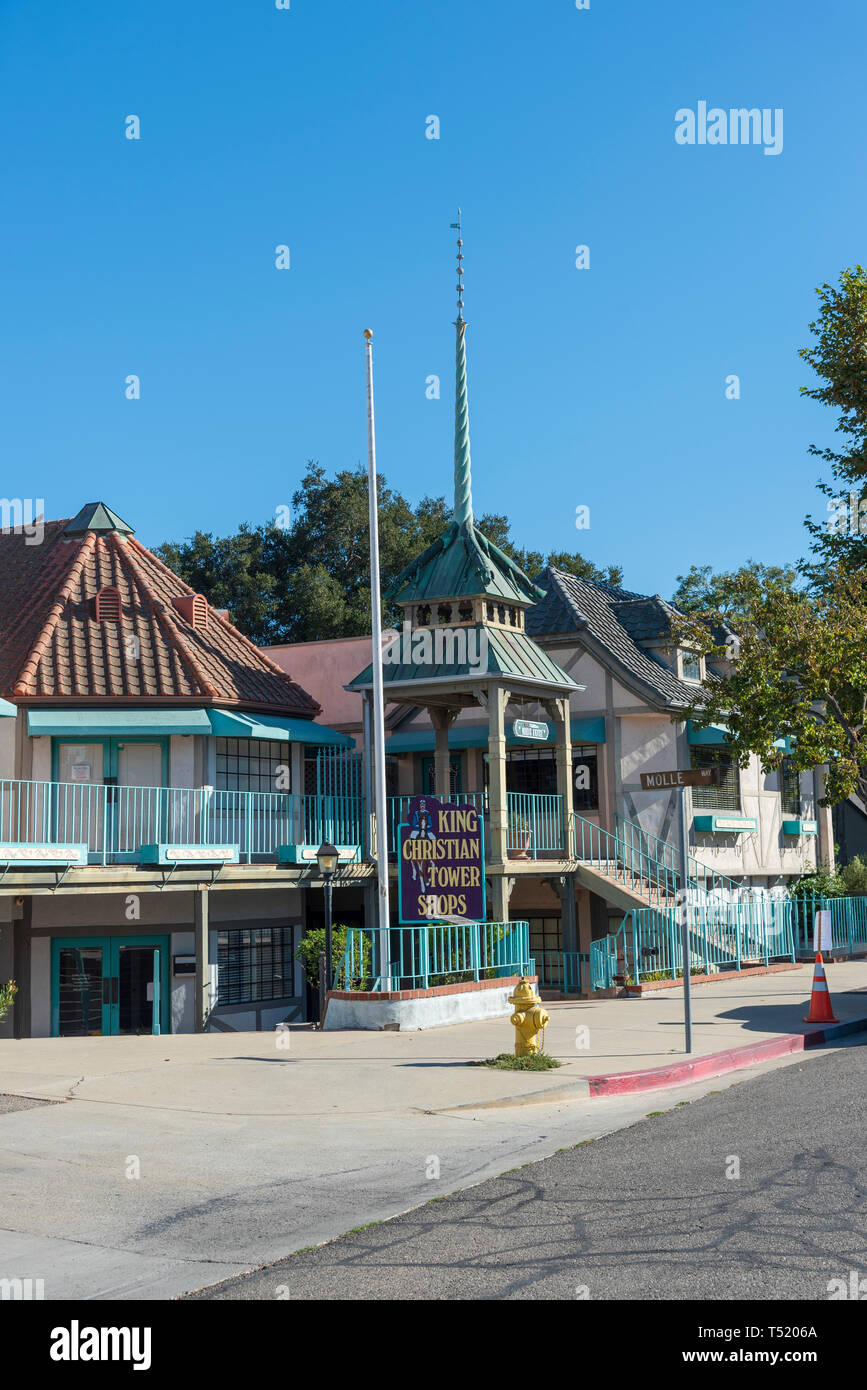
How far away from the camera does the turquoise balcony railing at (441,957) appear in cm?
1782

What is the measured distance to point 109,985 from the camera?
2198 centimetres

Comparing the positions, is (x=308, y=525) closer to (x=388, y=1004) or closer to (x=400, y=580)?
(x=400, y=580)

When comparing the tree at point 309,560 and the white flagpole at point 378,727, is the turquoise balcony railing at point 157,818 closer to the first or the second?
the white flagpole at point 378,727

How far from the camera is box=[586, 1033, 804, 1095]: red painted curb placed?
1243 cm

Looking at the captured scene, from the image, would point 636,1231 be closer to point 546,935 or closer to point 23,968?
point 23,968

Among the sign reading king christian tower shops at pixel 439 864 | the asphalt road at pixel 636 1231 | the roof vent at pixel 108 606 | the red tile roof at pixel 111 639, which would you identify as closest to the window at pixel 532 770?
the red tile roof at pixel 111 639

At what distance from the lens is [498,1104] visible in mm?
11617

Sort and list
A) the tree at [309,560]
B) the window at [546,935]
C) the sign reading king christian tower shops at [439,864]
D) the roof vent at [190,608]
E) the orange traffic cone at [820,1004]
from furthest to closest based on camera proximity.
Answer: the tree at [309,560] → the window at [546,935] → the roof vent at [190,608] → the sign reading king christian tower shops at [439,864] → the orange traffic cone at [820,1004]

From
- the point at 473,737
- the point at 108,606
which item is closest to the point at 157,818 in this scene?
the point at 108,606

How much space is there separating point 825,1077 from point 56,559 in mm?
18658

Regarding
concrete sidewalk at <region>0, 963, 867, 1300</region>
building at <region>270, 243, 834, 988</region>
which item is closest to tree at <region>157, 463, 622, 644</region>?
building at <region>270, 243, 834, 988</region>

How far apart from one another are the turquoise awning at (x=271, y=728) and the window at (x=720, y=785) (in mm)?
7810

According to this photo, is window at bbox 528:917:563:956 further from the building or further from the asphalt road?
the asphalt road

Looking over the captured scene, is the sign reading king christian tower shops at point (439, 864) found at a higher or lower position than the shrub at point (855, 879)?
higher
